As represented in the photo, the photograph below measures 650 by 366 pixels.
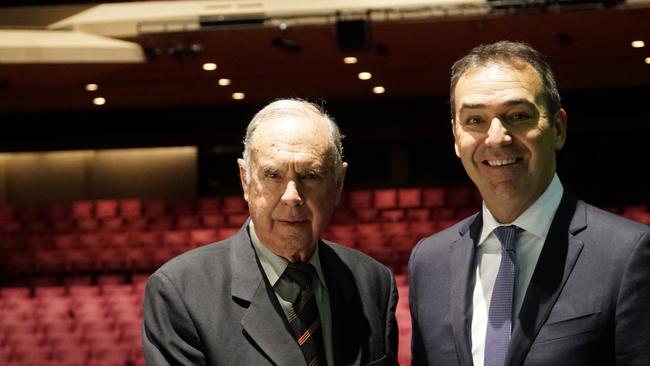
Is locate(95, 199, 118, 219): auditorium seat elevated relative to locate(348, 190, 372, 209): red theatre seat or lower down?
lower down

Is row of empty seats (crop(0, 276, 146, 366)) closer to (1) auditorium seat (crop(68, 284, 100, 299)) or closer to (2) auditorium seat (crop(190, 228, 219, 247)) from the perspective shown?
(1) auditorium seat (crop(68, 284, 100, 299))

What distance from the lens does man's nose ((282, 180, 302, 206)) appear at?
1143 mm

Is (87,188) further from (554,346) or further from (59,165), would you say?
(554,346)

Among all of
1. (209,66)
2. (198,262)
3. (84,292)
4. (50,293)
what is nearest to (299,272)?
(198,262)

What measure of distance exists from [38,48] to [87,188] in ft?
8.21

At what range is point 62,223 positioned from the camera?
22.5 ft

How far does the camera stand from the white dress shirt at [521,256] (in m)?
1.21

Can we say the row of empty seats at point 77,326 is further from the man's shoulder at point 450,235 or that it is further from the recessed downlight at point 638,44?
the recessed downlight at point 638,44

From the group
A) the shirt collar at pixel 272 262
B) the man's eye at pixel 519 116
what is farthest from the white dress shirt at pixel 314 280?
the man's eye at pixel 519 116

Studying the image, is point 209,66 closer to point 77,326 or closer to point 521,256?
point 77,326

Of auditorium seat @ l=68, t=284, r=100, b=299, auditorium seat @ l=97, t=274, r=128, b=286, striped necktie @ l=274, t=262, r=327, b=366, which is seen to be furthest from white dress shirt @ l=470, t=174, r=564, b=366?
auditorium seat @ l=97, t=274, r=128, b=286

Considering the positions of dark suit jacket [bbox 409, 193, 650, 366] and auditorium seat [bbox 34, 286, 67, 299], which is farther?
auditorium seat [bbox 34, 286, 67, 299]

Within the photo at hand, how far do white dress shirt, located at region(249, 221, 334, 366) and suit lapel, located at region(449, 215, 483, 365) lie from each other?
0.17 m

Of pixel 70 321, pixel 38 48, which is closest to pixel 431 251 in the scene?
pixel 70 321
